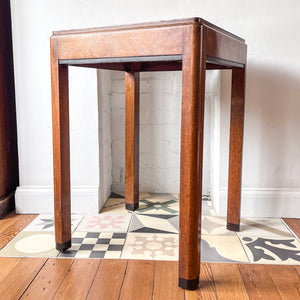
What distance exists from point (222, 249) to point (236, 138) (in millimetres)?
385

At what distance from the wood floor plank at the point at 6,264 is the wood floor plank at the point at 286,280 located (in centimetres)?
75

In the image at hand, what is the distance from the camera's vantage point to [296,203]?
1.54m

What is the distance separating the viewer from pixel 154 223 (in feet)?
4.80

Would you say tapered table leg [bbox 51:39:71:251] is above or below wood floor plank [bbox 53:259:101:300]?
above

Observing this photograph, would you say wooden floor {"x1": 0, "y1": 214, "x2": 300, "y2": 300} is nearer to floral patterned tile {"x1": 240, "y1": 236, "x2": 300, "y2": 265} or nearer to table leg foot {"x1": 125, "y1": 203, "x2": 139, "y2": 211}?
floral patterned tile {"x1": 240, "y1": 236, "x2": 300, "y2": 265}

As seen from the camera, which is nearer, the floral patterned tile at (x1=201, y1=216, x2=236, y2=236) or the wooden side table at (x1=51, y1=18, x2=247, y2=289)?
the wooden side table at (x1=51, y1=18, x2=247, y2=289)

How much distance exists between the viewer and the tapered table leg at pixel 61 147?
3.69 feet

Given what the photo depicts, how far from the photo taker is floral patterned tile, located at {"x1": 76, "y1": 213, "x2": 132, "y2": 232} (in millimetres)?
1403

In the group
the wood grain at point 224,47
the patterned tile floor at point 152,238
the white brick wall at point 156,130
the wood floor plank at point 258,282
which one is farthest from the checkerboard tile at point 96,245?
the wood grain at point 224,47

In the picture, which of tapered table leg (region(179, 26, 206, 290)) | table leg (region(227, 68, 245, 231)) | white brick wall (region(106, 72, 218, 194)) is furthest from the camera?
white brick wall (region(106, 72, 218, 194))

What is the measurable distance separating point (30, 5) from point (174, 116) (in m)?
0.79

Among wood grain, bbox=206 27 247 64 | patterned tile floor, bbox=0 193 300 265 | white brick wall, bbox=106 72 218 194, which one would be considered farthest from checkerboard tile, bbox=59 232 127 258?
wood grain, bbox=206 27 247 64

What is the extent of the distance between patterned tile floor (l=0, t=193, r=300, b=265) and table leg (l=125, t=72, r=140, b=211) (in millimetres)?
75

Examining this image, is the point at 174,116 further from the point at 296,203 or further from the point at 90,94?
the point at 296,203
